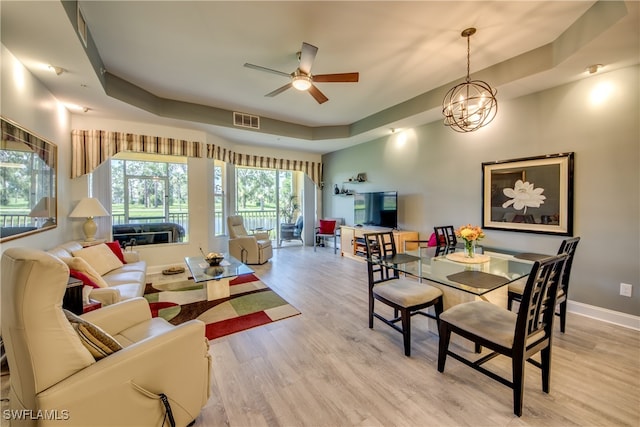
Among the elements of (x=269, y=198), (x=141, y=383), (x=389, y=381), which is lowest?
(x=389, y=381)

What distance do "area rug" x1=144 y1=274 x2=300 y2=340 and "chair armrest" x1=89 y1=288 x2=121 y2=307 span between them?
68cm

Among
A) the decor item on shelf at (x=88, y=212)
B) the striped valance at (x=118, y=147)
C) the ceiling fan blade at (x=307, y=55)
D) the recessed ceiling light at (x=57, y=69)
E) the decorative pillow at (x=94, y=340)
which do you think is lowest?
the decorative pillow at (x=94, y=340)

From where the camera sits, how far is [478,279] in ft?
6.49

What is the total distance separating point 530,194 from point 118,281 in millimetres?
4940

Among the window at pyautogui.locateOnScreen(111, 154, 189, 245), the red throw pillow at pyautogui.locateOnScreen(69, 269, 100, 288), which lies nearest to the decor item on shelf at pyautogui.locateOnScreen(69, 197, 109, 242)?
the window at pyautogui.locateOnScreen(111, 154, 189, 245)

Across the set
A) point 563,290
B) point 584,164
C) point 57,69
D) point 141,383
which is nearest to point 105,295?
point 141,383

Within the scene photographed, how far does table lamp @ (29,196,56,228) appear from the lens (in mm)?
2678

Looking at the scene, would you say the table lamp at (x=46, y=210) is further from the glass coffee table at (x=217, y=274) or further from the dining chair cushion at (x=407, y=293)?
the dining chair cushion at (x=407, y=293)

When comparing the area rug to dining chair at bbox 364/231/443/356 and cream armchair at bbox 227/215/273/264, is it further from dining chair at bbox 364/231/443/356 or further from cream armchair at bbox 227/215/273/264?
cream armchair at bbox 227/215/273/264

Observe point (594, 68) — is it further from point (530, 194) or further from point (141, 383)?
point (141, 383)

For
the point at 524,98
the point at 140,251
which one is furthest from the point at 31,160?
the point at 524,98

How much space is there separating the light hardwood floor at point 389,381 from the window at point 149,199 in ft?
10.6

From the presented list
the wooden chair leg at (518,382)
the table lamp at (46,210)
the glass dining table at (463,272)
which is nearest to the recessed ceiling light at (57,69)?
the table lamp at (46,210)

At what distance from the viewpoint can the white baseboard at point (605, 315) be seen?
263 centimetres
